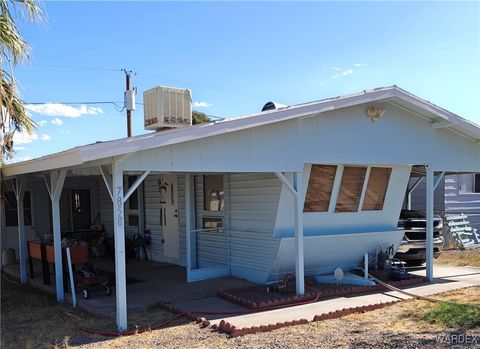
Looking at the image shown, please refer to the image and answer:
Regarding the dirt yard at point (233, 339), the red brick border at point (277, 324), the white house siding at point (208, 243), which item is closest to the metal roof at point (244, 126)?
the dirt yard at point (233, 339)

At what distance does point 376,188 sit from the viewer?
9.11 m

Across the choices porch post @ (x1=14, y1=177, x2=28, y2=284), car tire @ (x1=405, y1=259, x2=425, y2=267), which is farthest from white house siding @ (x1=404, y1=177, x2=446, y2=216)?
porch post @ (x1=14, y1=177, x2=28, y2=284)

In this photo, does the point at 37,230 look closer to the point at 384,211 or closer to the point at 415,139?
the point at 384,211

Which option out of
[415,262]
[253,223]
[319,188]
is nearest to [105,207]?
[253,223]

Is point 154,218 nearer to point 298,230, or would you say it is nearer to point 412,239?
point 298,230

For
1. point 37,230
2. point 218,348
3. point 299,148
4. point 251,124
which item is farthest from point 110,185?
point 37,230

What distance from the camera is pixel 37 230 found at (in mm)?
13062

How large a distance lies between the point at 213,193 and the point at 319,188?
2406mm

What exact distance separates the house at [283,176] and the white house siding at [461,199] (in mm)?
6879

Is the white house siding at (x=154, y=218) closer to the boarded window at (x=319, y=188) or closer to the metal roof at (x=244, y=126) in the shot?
the metal roof at (x=244, y=126)

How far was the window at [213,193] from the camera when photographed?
9.42m

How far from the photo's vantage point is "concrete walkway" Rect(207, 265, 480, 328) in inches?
249

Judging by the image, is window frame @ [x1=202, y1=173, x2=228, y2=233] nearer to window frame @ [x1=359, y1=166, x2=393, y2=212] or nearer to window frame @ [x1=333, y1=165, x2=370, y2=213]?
window frame @ [x1=333, y1=165, x2=370, y2=213]

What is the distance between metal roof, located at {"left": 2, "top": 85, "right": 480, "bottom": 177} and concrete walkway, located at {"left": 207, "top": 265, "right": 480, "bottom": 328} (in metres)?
2.62
